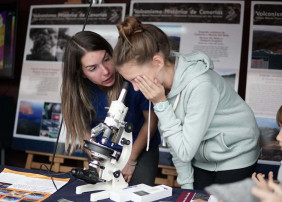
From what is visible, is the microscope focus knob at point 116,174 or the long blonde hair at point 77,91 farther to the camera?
the long blonde hair at point 77,91

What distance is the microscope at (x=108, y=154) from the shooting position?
3.97 feet

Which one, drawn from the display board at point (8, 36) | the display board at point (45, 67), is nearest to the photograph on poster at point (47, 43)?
the display board at point (45, 67)

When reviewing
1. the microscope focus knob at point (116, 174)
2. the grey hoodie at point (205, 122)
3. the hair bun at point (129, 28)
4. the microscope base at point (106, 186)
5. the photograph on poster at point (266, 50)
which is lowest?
the microscope base at point (106, 186)

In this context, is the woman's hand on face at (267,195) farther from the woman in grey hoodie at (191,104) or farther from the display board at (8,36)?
the display board at (8,36)

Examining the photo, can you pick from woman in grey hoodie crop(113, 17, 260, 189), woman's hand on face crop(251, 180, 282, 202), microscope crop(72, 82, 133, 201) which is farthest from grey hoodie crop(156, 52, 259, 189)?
woman's hand on face crop(251, 180, 282, 202)

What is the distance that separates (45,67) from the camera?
3.42m

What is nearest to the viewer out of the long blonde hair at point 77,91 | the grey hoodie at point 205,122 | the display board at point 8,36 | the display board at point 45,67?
the grey hoodie at point 205,122

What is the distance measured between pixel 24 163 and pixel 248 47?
2.77 metres

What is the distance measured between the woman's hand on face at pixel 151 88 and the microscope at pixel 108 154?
0.24ft

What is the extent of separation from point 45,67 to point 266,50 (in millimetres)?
2189

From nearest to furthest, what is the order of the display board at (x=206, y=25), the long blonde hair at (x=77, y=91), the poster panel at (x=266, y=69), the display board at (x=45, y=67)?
1. the long blonde hair at (x=77, y=91)
2. the poster panel at (x=266, y=69)
3. the display board at (x=206, y=25)
4. the display board at (x=45, y=67)

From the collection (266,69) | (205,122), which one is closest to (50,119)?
(266,69)

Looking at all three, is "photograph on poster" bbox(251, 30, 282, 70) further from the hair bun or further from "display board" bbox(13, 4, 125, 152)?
the hair bun

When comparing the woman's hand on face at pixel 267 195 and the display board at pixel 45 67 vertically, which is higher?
the display board at pixel 45 67
